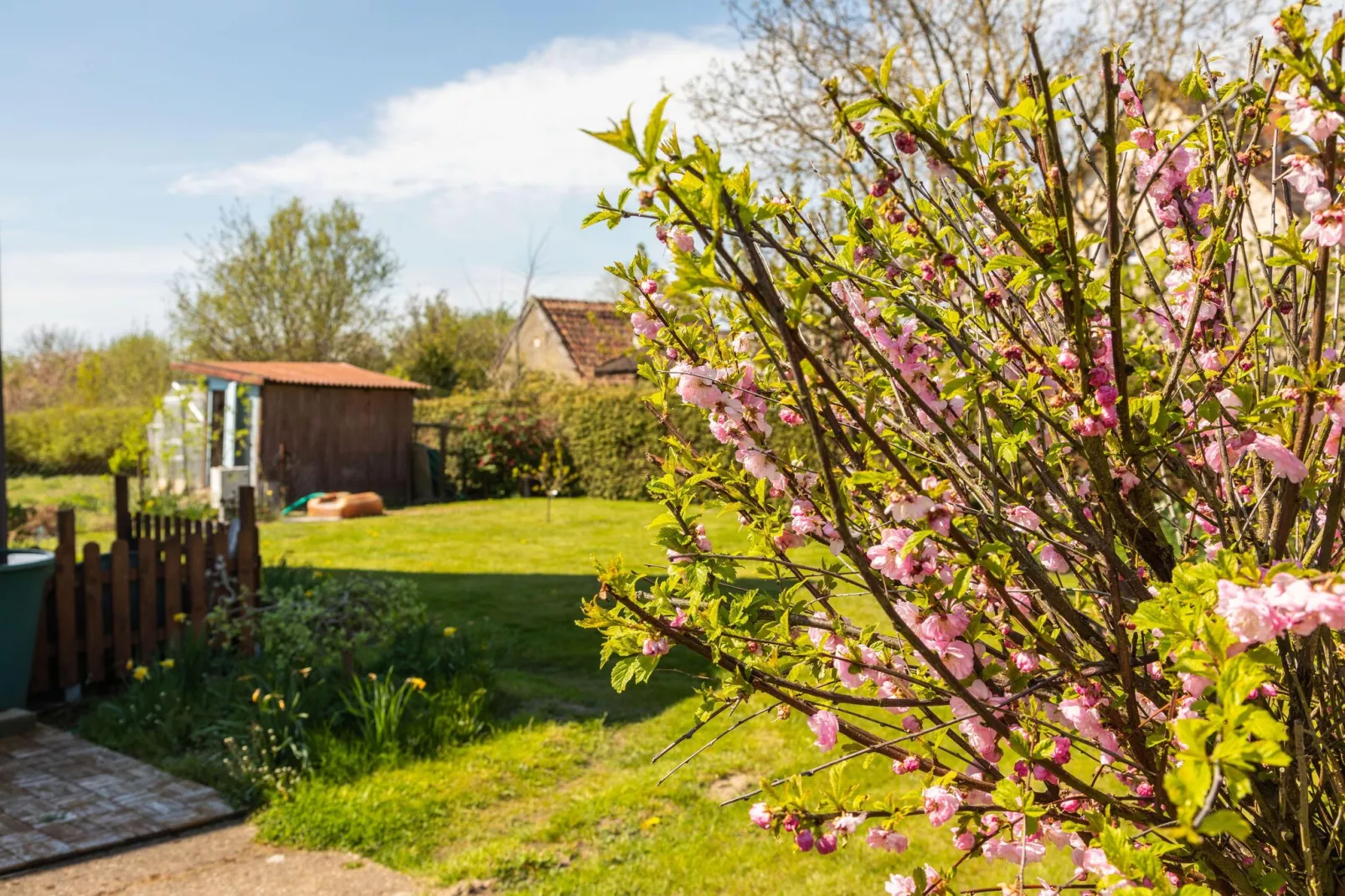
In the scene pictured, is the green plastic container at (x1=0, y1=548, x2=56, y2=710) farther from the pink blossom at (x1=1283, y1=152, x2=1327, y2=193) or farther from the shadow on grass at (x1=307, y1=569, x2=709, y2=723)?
the pink blossom at (x1=1283, y1=152, x2=1327, y2=193)

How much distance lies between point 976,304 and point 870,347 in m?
0.72

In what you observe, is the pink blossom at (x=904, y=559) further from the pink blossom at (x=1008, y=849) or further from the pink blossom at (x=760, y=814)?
Result: the pink blossom at (x=1008, y=849)

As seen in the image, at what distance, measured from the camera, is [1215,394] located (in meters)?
2.05

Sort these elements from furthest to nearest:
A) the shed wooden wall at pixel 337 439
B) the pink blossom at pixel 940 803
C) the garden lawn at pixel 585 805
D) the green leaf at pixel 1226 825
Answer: the shed wooden wall at pixel 337 439, the garden lawn at pixel 585 805, the pink blossom at pixel 940 803, the green leaf at pixel 1226 825

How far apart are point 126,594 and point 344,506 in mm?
10160

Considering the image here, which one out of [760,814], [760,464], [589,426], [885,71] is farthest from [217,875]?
[589,426]

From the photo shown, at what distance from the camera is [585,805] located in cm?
477

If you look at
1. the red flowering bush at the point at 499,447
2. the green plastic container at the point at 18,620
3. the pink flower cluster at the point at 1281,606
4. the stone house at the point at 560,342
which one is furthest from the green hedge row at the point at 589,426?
the pink flower cluster at the point at 1281,606

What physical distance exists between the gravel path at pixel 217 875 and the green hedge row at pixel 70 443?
24.6 metres

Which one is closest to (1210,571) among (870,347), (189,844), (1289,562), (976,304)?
(1289,562)

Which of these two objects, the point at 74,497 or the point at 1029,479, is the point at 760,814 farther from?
the point at 74,497

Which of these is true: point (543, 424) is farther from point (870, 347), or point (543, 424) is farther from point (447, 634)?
point (870, 347)

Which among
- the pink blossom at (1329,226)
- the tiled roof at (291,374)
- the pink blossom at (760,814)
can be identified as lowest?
the pink blossom at (760,814)

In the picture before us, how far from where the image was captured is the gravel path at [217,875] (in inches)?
158
